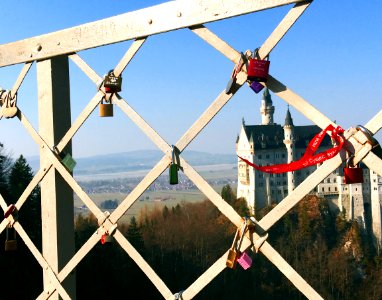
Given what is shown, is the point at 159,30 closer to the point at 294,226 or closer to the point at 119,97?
the point at 119,97

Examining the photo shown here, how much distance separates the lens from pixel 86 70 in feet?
4.98

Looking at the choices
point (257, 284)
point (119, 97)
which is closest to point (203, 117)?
point (119, 97)

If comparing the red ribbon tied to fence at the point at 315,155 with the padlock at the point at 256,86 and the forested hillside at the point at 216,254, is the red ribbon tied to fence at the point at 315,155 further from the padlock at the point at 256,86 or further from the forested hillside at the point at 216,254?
the forested hillside at the point at 216,254

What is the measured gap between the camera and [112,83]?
142 centimetres

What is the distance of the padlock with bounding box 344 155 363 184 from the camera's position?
3.26ft

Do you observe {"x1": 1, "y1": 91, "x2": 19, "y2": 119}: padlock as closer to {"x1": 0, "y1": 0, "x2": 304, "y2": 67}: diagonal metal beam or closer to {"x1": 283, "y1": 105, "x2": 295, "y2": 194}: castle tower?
{"x1": 0, "y1": 0, "x2": 304, "y2": 67}: diagonal metal beam

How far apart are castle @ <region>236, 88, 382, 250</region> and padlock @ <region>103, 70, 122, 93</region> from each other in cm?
3581

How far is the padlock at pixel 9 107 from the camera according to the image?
69.4 inches

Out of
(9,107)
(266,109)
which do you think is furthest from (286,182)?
(9,107)

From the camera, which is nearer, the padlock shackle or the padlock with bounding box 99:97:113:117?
the padlock shackle

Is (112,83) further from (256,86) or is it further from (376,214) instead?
(376,214)

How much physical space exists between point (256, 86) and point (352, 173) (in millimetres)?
328

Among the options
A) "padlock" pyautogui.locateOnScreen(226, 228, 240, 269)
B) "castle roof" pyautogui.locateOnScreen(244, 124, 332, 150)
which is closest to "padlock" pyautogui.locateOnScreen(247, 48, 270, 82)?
"padlock" pyautogui.locateOnScreen(226, 228, 240, 269)

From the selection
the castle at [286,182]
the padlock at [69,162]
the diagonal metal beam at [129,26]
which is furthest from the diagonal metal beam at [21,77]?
the castle at [286,182]
